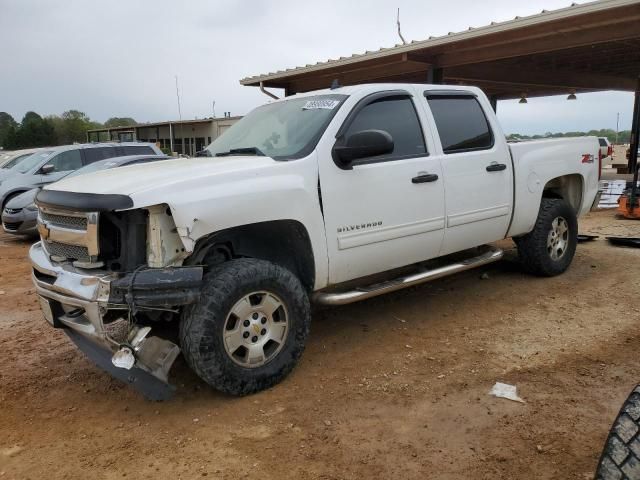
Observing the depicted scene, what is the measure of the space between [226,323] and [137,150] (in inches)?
422

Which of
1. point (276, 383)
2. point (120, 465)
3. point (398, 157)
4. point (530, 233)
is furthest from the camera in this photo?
point (530, 233)

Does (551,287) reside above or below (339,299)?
below

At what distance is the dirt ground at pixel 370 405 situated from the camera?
8.98ft

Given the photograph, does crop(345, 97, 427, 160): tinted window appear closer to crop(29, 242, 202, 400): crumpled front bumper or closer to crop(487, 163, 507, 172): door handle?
crop(487, 163, 507, 172): door handle

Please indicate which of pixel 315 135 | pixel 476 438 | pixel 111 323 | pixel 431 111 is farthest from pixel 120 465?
pixel 431 111

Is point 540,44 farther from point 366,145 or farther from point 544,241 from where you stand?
point 366,145

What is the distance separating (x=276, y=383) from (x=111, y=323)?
3.68 feet

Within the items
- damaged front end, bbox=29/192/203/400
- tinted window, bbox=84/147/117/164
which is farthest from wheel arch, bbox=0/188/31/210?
damaged front end, bbox=29/192/203/400

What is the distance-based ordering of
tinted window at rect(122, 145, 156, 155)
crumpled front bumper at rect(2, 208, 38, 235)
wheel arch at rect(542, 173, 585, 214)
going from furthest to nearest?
1. tinted window at rect(122, 145, 156, 155)
2. crumpled front bumper at rect(2, 208, 38, 235)
3. wheel arch at rect(542, 173, 585, 214)

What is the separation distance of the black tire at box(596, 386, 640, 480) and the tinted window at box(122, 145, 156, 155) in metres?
12.3

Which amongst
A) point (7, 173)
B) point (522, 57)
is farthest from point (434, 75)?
point (7, 173)

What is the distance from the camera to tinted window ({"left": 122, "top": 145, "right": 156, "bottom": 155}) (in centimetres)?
1266

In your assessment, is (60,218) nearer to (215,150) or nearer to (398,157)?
(215,150)

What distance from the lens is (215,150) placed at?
4.47 meters
